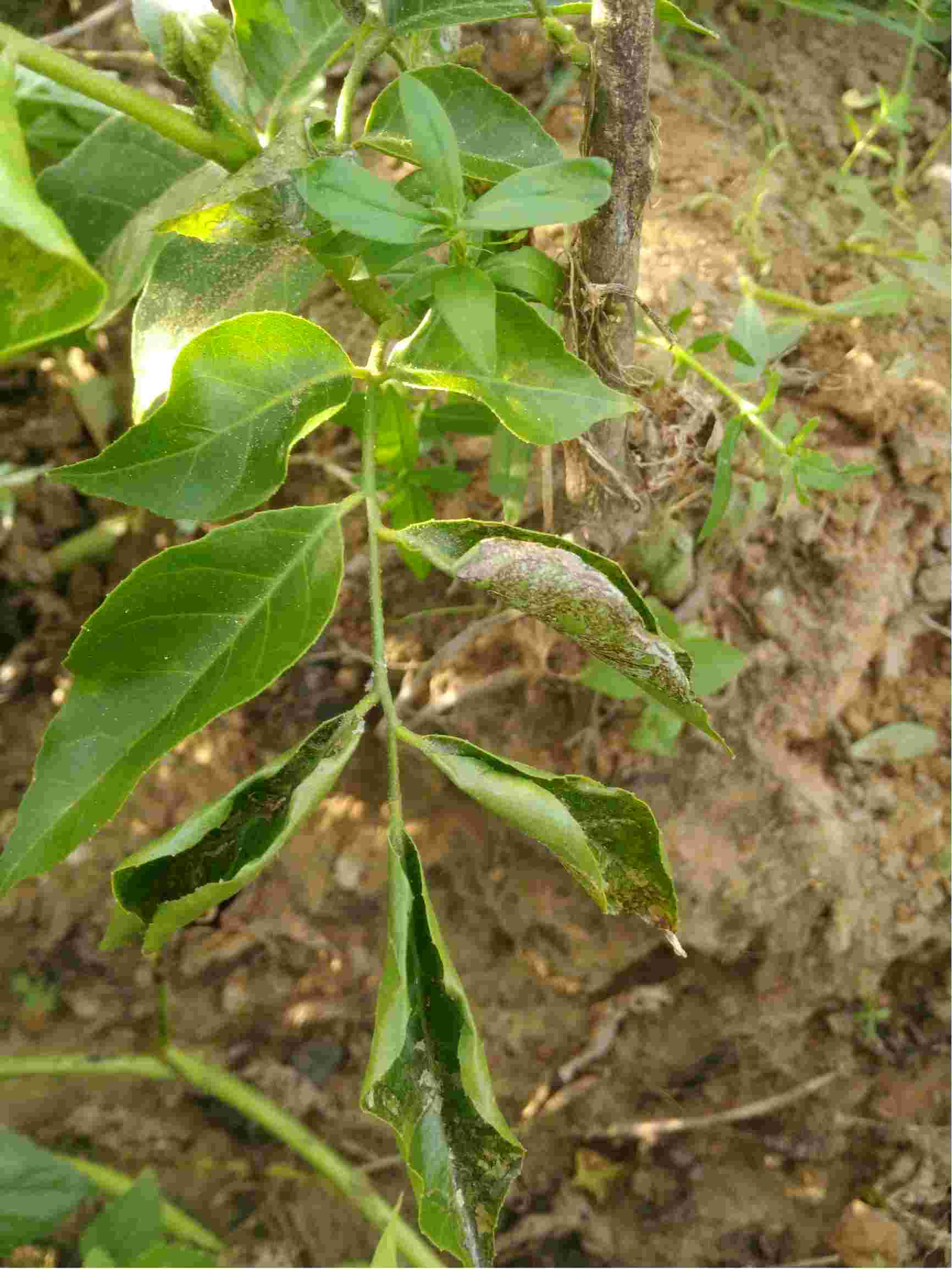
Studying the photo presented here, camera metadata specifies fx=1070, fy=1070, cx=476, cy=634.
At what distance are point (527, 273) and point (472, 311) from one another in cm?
16

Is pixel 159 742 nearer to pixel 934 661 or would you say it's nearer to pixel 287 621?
pixel 287 621

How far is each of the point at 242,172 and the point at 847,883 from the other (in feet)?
3.84

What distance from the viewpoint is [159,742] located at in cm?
76

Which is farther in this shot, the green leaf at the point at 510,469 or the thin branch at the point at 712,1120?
the thin branch at the point at 712,1120

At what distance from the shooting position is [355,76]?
800 millimetres

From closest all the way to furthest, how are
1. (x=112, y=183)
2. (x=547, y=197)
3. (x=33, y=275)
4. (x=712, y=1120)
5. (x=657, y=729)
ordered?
(x=33, y=275), (x=547, y=197), (x=112, y=183), (x=657, y=729), (x=712, y=1120)

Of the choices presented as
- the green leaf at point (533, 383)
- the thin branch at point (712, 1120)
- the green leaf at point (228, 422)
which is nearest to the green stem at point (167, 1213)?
the thin branch at point (712, 1120)

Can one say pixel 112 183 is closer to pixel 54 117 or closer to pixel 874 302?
pixel 54 117

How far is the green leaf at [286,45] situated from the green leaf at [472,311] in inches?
8.6

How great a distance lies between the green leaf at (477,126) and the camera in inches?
33.0

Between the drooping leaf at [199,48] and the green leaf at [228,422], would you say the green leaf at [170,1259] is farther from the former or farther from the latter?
the drooping leaf at [199,48]

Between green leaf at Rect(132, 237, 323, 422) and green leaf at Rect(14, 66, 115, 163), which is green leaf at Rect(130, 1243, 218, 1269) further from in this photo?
green leaf at Rect(14, 66, 115, 163)

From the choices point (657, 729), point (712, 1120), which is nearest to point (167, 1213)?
point (712, 1120)

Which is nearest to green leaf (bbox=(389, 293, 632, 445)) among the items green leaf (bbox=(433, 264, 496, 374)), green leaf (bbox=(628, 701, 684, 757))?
green leaf (bbox=(433, 264, 496, 374))
